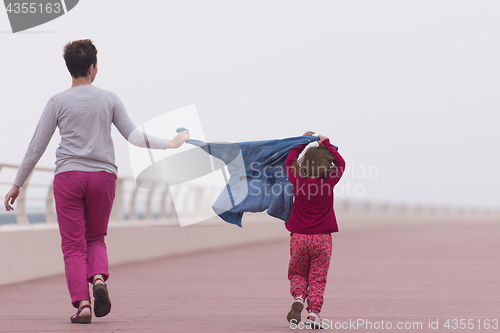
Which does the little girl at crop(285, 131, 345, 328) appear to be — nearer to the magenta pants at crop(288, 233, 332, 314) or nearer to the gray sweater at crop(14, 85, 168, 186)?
the magenta pants at crop(288, 233, 332, 314)

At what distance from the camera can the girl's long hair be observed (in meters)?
5.75

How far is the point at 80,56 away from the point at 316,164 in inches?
69.6

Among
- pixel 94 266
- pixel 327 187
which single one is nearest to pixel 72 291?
pixel 94 266

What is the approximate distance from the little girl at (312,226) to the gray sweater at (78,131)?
1165mm

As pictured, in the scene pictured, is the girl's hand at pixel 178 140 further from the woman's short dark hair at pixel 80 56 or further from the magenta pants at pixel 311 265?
the magenta pants at pixel 311 265

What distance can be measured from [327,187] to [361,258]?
31.3 ft

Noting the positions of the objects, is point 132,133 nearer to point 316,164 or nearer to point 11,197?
point 11,197

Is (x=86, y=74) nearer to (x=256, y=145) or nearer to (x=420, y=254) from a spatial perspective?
(x=256, y=145)

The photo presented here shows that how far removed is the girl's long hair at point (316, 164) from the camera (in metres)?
5.75

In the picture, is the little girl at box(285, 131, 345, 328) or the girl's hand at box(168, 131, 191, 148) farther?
the girl's hand at box(168, 131, 191, 148)

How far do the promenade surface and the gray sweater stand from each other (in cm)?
110

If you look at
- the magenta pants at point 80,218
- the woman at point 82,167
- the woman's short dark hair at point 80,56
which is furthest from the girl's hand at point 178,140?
the woman's short dark hair at point 80,56

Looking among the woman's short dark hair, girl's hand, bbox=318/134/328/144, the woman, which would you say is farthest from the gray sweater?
girl's hand, bbox=318/134/328/144

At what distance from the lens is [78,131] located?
5738 mm
